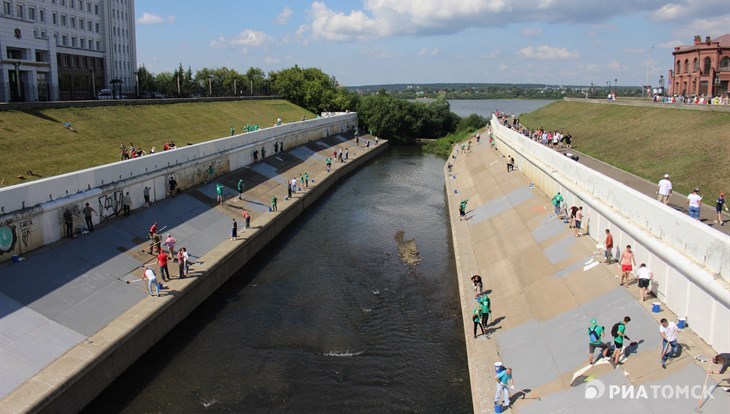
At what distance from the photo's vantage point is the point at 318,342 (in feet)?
68.4

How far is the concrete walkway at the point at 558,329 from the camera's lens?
43.3 feet

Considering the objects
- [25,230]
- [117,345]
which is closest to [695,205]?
[117,345]

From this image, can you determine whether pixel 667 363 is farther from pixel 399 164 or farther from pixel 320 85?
pixel 320 85

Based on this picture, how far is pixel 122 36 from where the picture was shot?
92.1 metres

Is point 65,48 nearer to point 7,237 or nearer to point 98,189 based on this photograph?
point 98,189

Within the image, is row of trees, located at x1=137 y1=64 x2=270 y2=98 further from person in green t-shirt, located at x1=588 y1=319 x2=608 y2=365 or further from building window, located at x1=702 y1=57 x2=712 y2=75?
person in green t-shirt, located at x1=588 y1=319 x2=608 y2=365

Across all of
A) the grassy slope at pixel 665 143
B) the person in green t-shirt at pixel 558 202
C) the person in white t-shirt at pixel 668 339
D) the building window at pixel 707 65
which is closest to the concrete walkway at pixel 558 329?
the person in white t-shirt at pixel 668 339

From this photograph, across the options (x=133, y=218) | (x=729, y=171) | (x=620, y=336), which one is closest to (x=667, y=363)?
(x=620, y=336)

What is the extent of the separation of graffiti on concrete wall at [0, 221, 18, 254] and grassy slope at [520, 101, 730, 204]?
26856 mm

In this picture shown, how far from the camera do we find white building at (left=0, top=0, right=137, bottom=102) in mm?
45656

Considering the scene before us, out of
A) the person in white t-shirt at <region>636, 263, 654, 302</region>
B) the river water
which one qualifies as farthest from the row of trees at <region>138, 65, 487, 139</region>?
the person in white t-shirt at <region>636, 263, 654, 302</region>

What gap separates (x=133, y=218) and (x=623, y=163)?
93.1ft

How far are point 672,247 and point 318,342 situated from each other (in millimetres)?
11569

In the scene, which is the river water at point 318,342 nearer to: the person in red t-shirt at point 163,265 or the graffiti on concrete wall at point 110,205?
the person in red t-shirt at point 163,265
